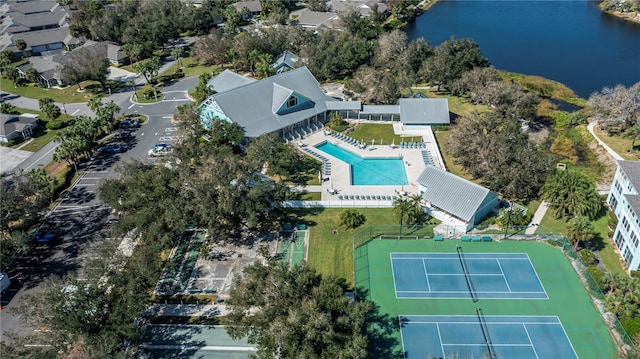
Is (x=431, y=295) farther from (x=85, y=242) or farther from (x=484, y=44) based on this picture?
(x=484, y=44)

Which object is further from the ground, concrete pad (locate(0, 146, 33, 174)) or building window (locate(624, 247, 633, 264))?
concrete pad (locate(0, 146, 33, 174))

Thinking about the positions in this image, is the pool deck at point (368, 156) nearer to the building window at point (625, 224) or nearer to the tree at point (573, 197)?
the tree at point (573, 197)

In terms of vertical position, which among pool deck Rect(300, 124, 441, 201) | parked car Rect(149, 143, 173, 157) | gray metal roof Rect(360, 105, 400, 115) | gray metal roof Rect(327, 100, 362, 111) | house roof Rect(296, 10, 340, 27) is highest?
house roof Rect(296, 10, 340, 27)

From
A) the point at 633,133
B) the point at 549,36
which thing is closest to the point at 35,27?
the point at 549,36

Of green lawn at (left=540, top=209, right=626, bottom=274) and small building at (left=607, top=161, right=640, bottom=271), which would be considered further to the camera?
green lawn at (left=540, top=209, right=626, bottom=274)

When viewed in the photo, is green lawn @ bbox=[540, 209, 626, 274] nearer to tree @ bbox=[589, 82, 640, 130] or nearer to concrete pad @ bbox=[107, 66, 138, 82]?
tree @ bbox=[589, 82, 640, 130]

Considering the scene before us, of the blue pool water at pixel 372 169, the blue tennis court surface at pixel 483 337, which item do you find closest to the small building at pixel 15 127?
the blue pool water at pixel 372 169

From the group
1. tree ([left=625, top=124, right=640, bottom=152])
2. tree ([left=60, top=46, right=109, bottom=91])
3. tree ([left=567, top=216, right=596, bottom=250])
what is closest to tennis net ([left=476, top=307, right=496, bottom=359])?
tree ([left=567, top=216, right=596, bottom=250])
